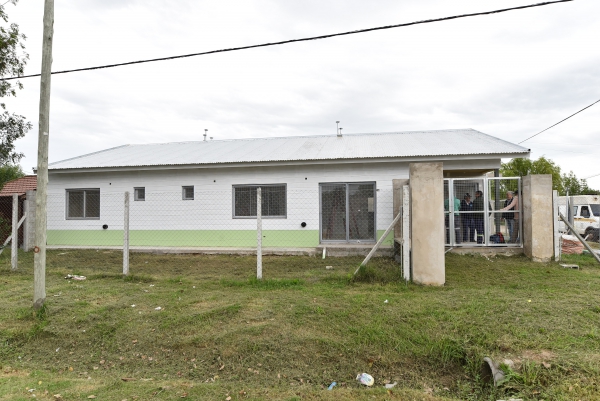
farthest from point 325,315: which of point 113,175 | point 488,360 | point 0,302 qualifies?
point 113,175

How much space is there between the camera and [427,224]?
20.8 feet

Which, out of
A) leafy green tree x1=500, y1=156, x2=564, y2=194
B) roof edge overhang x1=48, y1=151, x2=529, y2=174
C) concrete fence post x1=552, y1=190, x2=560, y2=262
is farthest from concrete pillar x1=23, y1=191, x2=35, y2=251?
leafy green tree x1=500, y1=156, x2=564, y2=194

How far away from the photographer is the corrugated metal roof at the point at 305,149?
424 inches

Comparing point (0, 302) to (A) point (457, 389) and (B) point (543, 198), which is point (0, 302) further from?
(B) point (543, 198)

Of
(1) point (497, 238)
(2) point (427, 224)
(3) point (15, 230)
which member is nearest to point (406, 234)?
(2) point (427, 224)

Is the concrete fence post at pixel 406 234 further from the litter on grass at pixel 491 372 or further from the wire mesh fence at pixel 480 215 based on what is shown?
the wire mesh fence at pixel 480 215

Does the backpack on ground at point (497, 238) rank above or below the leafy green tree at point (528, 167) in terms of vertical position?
below

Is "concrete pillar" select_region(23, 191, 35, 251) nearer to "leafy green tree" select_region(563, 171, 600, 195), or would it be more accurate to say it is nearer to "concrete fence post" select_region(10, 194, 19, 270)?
"concrete fence post" select_region(10, 194, 19, 270)

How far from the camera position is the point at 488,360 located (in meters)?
3.64

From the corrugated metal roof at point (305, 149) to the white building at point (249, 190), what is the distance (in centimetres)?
4

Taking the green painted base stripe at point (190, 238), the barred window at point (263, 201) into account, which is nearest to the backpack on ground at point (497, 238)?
the green painted base stripe at point (190, 238)

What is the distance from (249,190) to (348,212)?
10.6 ft

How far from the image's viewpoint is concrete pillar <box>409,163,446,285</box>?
6281 mm

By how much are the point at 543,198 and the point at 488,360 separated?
6.46 metres
